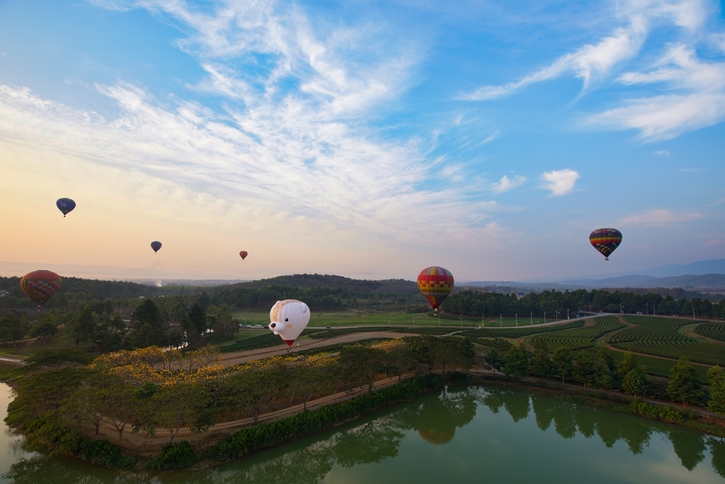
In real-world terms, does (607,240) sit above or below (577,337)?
above

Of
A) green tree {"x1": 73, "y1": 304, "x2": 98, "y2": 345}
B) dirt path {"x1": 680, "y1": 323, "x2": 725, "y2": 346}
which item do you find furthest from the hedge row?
dirt path {"x1": 680, "y1": 323, "x2": 725, "y2": 346}

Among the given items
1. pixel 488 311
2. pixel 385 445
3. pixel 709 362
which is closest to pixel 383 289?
pixel 488 311

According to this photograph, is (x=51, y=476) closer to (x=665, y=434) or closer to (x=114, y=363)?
(x=114, y=363)

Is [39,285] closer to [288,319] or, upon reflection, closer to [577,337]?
[288,319]

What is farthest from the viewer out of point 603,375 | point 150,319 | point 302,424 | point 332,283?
point 332,283

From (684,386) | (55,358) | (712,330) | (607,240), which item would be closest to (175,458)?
(55,358)

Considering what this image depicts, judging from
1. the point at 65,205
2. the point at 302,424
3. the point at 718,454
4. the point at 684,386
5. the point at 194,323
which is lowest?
the point at 718,454

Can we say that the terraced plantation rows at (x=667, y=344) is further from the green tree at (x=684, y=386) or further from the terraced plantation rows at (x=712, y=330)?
the green tree at (x=684, y=386)
